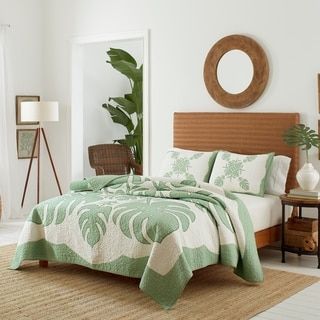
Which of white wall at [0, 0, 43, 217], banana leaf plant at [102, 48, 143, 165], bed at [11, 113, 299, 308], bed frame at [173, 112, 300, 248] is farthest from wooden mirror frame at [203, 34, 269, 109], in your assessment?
white wall at [0, 0, 43, 217]

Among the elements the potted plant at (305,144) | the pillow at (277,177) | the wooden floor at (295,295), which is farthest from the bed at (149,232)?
the potted plant at (305,144)

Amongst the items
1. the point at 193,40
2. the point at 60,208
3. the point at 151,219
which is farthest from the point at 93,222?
the point at 193,40

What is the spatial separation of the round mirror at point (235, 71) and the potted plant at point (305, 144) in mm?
837

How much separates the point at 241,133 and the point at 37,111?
2339 mm

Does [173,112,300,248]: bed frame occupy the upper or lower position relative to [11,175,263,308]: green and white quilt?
upper

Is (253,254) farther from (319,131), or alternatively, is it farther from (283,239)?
(319,131)

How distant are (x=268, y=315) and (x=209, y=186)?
53.1 inches

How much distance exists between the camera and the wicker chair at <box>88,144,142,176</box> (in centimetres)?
749

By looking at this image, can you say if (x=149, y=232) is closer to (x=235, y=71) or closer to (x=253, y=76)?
(x=253, y=76)

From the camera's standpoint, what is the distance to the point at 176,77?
6770 mm

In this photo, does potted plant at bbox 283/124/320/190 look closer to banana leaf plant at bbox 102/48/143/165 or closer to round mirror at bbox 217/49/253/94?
round mirror at bbox 217/49/253/94

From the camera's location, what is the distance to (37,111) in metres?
7.26

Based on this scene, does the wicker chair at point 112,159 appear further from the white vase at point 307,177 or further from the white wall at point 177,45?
the white vase at point 307,177

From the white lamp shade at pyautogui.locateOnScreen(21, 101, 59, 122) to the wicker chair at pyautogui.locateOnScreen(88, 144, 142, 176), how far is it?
0.60 metres
